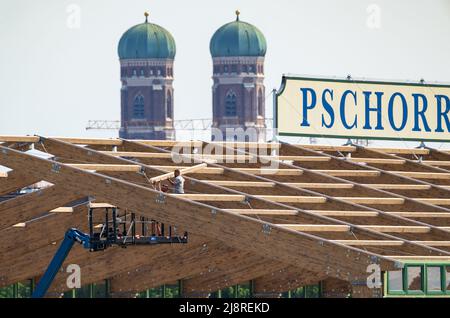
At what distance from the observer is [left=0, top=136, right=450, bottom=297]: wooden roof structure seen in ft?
134

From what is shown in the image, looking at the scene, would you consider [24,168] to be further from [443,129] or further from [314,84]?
[443,129]

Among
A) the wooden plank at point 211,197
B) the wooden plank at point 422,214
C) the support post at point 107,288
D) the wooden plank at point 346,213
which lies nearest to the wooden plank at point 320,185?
the wooden plank at point 422,214

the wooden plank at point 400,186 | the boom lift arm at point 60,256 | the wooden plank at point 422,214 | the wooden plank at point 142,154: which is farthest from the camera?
the wooden plank at point 400,186

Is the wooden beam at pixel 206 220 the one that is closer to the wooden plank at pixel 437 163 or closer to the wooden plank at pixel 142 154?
the wooden plank at pixel 142 154

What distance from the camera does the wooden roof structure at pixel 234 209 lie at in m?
40.9

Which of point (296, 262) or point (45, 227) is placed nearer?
point (296, 262)

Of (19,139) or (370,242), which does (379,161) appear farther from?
(19,139)

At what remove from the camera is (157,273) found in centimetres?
5047

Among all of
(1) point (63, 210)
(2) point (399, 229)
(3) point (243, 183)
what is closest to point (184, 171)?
(3) point (243, 183)

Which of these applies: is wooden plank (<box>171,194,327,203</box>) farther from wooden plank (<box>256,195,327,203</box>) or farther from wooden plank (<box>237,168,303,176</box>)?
wooden plank (<box>237,168,303,176</box>)

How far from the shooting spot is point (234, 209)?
4459 centimetres

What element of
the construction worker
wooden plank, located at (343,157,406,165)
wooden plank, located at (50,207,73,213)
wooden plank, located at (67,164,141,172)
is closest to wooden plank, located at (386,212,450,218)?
wooden plank, located at (343,157,406,165)

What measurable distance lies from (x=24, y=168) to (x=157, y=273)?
992 centimetres
